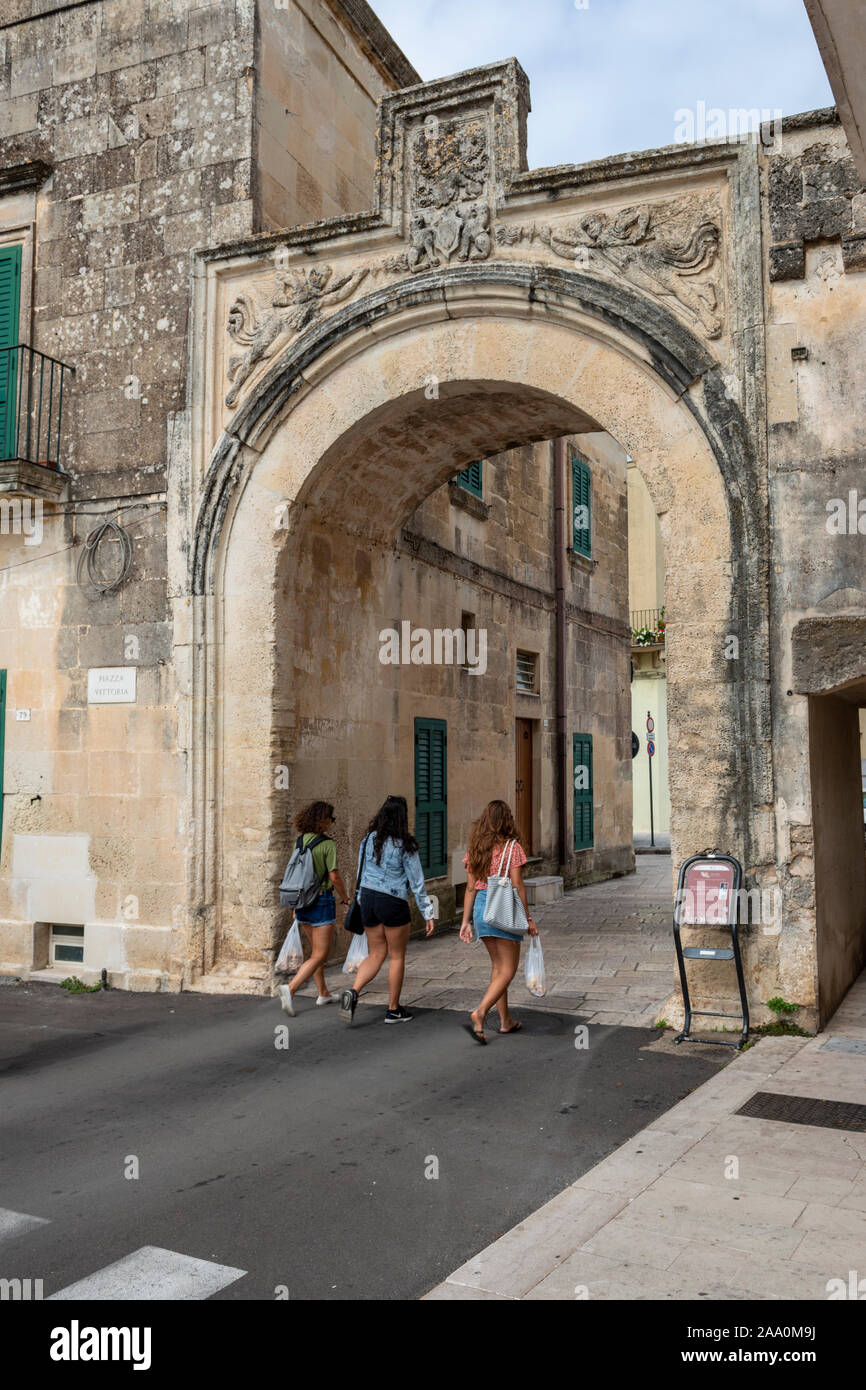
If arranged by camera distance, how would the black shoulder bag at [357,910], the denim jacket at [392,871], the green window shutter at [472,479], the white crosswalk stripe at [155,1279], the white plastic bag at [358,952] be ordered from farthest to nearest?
the green window shutter at [472,479], the white plastic bag at [358,952], the black shoulder bag at [357,910], the denim jacket at [392,871], the white crosswalk stripe at [155,1279]

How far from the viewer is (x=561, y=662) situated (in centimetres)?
1536

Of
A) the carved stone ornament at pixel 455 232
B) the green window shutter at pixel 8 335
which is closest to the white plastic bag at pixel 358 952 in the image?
the carved stone ornament at pixel 455 232

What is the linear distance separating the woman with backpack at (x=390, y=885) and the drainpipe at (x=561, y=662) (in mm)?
8133

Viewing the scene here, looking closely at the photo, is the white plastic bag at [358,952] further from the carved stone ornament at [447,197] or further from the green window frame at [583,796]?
the green window frame at [583,796]

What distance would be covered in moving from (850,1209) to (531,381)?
5.66 metres

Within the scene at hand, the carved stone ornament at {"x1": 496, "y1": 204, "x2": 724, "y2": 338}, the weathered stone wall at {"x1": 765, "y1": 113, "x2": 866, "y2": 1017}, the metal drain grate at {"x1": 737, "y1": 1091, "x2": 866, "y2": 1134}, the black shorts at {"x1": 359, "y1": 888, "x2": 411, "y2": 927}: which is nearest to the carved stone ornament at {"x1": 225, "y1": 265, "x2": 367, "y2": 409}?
the carved stone ornament at {"x1": 496, "y1": 204, "x2": 724, "y2": 338}

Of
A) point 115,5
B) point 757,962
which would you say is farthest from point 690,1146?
point 115,5

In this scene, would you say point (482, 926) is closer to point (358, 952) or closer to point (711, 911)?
point (358, 952)

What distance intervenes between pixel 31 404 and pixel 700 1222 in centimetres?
838

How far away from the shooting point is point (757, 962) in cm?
665

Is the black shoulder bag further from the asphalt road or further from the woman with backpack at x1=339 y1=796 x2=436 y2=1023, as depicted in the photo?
the asphalt road

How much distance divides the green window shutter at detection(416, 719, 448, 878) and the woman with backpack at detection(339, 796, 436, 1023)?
3.65m

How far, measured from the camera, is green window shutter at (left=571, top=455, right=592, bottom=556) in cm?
1625

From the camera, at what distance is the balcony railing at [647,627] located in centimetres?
2833
